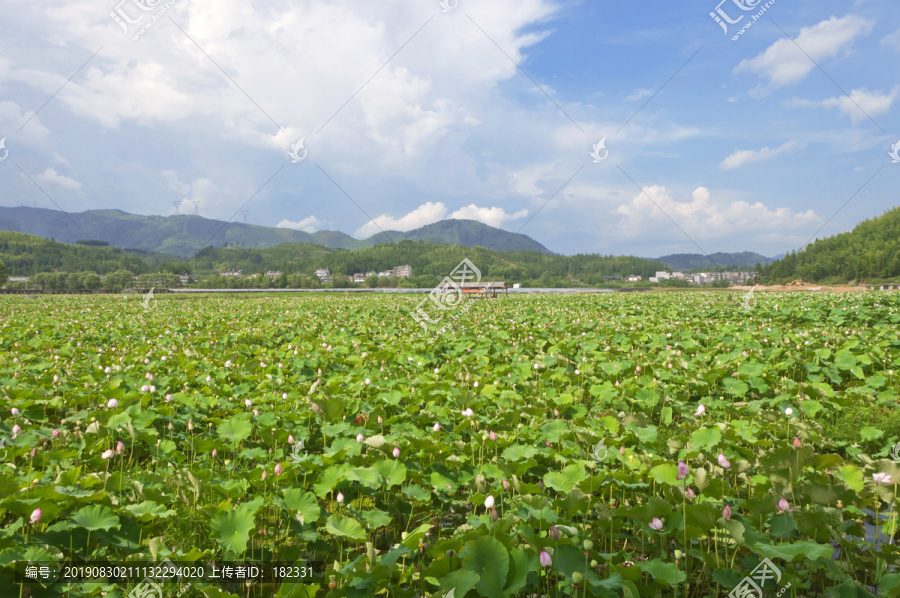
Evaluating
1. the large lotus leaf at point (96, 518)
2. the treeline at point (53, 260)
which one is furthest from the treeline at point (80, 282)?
the large lotus leaf at point (96, 518)

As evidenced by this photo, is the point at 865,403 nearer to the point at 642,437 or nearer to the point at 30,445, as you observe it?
the point at 642,437

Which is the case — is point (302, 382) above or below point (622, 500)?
above

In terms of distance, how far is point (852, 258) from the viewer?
8388cm

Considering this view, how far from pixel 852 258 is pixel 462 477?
11099 centimetres

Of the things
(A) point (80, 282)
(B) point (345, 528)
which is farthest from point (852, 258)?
(A) point (80, 282)

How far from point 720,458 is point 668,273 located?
143 metres

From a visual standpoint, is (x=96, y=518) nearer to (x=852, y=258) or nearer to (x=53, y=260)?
(x=852, y=258)

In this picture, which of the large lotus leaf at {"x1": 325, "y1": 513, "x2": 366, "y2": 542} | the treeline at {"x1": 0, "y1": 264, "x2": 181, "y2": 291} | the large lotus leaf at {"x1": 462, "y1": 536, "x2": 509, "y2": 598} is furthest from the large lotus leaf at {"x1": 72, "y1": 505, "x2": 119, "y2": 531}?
the treeline at {"x1": 0, "y1": 264, "x2": 181, "y2": 291}

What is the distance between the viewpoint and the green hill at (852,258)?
7912 centimetres

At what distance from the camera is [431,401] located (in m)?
5.01

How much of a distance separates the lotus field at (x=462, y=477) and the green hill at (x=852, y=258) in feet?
327

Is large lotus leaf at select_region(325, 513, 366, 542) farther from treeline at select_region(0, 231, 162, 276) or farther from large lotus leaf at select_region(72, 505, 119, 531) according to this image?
treeline at select_region(0, 231, 162, 276)

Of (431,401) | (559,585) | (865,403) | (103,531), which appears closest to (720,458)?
(559,585)

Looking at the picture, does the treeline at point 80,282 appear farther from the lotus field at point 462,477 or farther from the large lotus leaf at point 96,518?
the large lotus leaf at point 96,518
